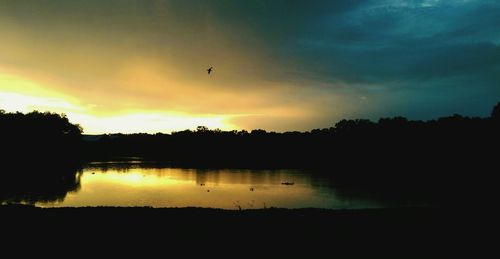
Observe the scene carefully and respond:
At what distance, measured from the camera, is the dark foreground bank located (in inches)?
651

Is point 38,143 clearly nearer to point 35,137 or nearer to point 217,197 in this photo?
point 35,137

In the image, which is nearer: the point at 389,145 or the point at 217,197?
the point at 217,197

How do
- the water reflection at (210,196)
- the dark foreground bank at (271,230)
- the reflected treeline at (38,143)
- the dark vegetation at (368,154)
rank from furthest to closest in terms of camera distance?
the reflected treeline at (38,143) < the dark vegetation at (368,154) < the water reflection at (210,196) < the dark foreground bank at (271,230)

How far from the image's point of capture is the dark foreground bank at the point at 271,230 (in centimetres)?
1653

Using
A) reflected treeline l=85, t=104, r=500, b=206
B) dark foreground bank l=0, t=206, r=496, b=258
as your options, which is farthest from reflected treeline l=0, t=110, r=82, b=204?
dark foreground bank l=0, t=206, r=496, b=258

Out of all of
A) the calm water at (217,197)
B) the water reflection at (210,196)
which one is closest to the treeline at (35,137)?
the water reflection at (210,196)

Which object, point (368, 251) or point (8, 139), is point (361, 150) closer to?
point (8, 139)

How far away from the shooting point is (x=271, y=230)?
19375 millimetres

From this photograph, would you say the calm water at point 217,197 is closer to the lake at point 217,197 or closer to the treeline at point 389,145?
the lake at point 217,197

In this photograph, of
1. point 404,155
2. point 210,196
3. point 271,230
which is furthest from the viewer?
point 404,155

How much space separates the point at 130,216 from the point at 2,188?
5044 centimetres

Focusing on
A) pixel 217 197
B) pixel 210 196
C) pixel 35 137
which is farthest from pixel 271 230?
pixel 35 137

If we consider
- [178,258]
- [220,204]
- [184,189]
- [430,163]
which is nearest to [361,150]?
[430,163]

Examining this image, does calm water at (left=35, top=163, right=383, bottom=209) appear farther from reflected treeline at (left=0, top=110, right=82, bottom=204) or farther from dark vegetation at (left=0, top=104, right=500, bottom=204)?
reflected treeline at (left=0, top=110, right=82, bottom=204)
